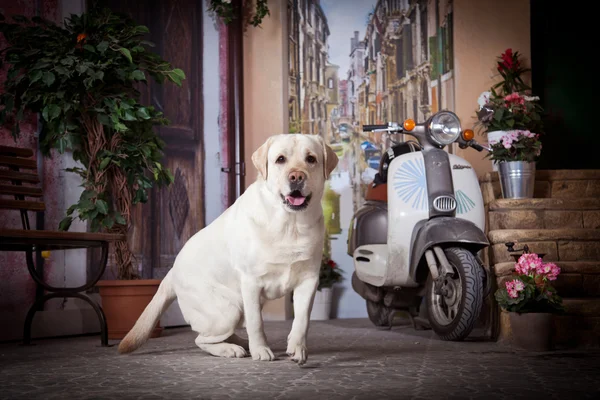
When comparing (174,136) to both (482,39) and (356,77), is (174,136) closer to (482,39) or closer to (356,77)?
(356,77)

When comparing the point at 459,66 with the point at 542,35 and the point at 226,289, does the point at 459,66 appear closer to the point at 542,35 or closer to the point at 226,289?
the point at 542,35

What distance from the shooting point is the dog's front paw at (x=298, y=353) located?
2971mm

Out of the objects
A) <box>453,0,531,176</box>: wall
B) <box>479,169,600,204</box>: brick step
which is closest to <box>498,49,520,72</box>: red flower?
<box>453,0,531,176</box>: wall

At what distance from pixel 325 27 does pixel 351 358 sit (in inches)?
178

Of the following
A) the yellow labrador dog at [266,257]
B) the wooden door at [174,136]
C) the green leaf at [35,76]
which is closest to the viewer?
the yellow labrador dog at [266,257]

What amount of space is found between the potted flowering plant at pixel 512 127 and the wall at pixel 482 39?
0.18 meters

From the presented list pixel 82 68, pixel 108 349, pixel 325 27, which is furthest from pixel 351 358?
pixel 325 27

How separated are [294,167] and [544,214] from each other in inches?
98.5

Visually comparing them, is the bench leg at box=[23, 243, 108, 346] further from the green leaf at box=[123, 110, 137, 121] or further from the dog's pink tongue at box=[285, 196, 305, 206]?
the dog's pink tongue at box=[285, 196, 305, 206]

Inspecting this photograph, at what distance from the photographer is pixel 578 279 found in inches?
165

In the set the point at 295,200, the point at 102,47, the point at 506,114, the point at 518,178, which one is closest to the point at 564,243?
the point at 518,178

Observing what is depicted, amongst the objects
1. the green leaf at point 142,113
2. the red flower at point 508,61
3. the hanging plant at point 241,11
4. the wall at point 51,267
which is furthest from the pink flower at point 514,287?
the hanging plant at point 241,11

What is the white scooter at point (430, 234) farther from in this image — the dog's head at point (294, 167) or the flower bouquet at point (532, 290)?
the dog's head at point (294, 167)

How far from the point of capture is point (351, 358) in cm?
328
